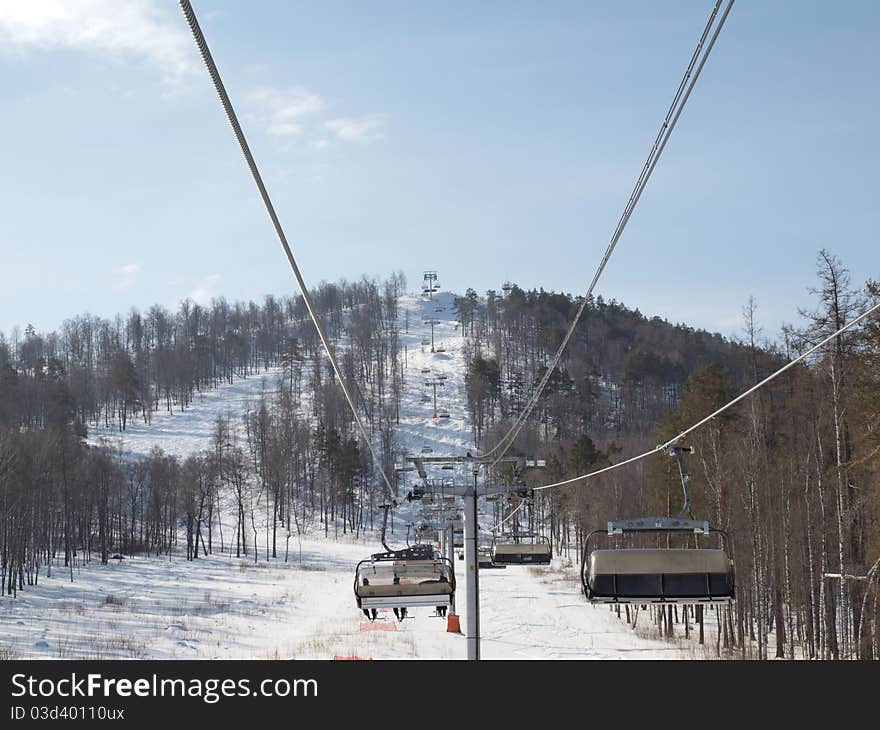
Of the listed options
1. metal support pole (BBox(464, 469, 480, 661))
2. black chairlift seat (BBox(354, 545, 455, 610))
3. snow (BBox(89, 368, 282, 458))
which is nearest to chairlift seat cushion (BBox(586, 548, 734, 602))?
black chairlift seat (BBox(354, 545, 455, 610))

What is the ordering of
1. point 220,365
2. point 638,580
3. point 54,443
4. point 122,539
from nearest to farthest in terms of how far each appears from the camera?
point 638,580 < point 54,443 < point 122,539 < point 220,365

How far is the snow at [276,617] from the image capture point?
35406mm

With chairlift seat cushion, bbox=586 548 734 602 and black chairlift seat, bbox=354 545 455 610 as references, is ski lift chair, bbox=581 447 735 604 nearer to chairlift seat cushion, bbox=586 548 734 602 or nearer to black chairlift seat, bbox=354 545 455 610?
chairlift seat cushion, bbox=586 548 734 602

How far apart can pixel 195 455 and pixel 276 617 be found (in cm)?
6370

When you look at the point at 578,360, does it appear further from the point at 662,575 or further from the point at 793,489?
the point at 662,575

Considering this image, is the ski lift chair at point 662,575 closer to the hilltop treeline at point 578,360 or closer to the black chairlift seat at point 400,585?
the black chairlift seat at point 400,585

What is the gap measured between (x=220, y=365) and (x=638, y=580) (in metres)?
152

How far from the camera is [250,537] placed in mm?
95438

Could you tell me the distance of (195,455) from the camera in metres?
108

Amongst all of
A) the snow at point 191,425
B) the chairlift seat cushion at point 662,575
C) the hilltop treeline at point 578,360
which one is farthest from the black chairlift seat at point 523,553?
the snow at point 191,425

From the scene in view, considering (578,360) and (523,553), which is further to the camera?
(578,360)

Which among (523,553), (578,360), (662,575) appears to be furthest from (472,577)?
(578,360)
